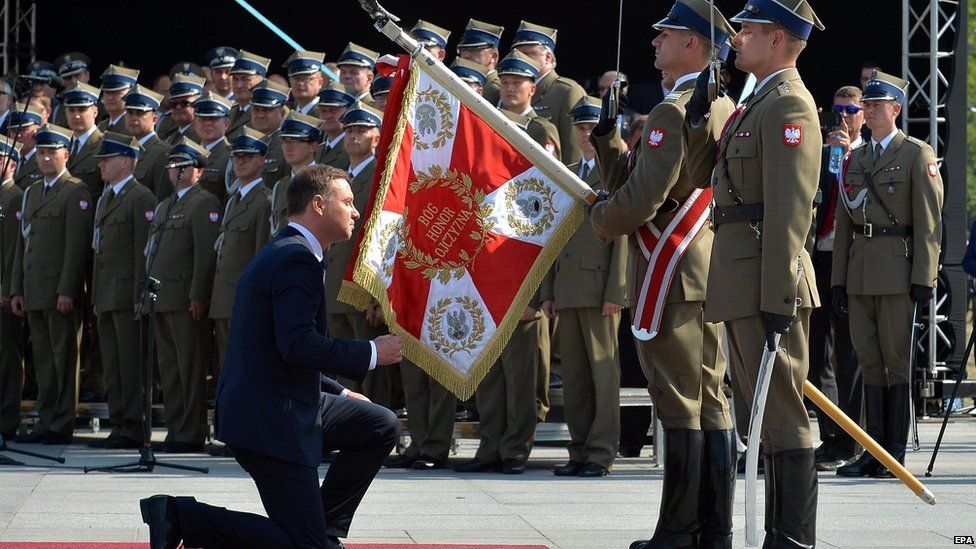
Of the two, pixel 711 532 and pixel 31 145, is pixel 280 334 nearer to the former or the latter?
pixel 711 532

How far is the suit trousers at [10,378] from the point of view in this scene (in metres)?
12.5

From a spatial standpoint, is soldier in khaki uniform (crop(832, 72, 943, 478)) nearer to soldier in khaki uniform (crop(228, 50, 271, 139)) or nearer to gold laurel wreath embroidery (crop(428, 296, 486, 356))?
gold laurel wreath embroidery (crop(428, 296, 486, 356))

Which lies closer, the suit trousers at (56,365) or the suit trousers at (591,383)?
the suit trousers at (591,383)

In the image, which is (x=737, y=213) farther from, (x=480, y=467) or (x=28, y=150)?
(x=28, y=150)

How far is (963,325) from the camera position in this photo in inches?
513

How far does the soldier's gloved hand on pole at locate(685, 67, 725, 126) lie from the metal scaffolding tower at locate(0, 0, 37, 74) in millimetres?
10259

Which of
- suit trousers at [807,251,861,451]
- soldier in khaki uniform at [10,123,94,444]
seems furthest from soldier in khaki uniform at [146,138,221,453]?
suit trousers at [807,251,861,451]

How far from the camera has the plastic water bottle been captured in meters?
10.3

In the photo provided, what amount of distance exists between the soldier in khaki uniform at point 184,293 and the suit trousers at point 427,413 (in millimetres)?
1837

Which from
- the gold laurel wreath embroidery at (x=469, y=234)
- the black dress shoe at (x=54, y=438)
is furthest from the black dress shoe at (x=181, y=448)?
the gold laurel wreath embroidery at (x=469, y=234)

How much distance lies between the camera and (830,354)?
1084 centimetres

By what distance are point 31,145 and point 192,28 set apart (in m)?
3.30

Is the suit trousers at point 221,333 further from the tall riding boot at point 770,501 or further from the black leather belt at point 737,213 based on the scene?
the tall riding boot at point 770,501

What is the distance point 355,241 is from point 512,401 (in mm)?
1539
